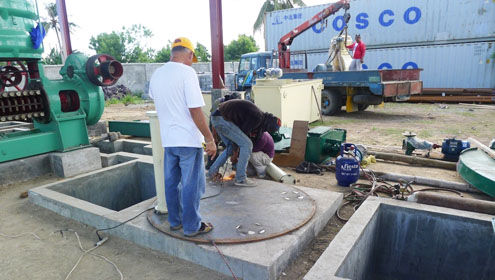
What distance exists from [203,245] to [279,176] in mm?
2329

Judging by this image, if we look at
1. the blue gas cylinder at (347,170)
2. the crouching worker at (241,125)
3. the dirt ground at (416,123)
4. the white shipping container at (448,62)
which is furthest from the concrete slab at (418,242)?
the white shipping container at (448,62)

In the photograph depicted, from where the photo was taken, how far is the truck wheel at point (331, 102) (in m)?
11.6

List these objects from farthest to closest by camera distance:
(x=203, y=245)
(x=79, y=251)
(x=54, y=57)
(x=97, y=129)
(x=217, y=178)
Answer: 1. (x=54, y=57)
2. (x=97, y=129)
3. (x=217, y=178)
4. (x=79, y=251)
5. (x=203, y=245)

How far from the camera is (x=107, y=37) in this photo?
137 ft

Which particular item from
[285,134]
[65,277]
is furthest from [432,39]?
[65,277]

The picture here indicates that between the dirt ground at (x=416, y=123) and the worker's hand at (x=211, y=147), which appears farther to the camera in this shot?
the dirt ground at (x=416, y=123)

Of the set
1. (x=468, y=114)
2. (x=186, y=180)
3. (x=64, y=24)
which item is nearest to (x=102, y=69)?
(x=186, y=180)

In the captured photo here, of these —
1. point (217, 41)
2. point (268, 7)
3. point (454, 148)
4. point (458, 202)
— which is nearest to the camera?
point (458, 202)

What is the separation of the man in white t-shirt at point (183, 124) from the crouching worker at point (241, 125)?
5.23 ft

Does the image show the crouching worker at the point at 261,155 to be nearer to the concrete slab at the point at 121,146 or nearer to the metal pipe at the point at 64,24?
the concrete slab at the point at 121,146

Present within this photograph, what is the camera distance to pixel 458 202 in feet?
11.3

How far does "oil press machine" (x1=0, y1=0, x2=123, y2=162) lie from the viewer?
189 inches

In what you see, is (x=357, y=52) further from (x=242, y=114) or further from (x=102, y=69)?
(x=102, y=69)

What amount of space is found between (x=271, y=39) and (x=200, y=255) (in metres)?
17.0
